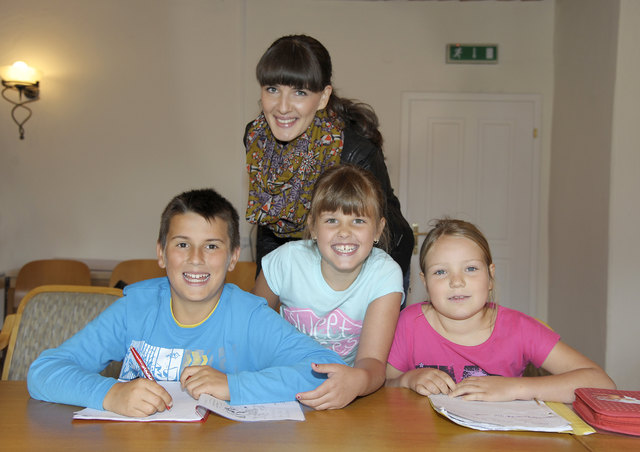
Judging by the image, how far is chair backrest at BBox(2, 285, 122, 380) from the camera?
1.70 metres

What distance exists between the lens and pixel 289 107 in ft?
6.08

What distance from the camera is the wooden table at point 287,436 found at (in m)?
0.98

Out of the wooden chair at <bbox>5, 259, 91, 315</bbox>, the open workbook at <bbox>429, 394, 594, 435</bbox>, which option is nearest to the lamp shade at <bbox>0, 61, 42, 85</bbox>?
the wooden chair at <bbox>5, 259, 91, 315</bbox>

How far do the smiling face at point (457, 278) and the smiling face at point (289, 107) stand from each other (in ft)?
2.03

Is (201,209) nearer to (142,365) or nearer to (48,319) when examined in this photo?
(142,365)

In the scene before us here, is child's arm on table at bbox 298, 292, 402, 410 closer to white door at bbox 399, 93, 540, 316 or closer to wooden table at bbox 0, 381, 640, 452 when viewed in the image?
wooden table at bbox 0, 381, 640, 452

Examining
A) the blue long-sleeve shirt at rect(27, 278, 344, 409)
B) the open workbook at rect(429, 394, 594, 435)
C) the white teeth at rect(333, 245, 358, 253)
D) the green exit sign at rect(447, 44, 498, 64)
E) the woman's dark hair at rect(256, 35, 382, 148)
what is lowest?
the open workbook at rect(429, 394, 594, 435)

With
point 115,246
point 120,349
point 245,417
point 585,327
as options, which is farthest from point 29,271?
point 585,327

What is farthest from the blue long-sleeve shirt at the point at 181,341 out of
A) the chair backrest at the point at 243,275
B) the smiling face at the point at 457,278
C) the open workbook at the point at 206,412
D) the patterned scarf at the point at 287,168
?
the chair backrest at the point at 243,275

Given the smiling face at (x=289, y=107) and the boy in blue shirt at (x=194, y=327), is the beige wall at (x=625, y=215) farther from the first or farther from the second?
the boy in blue shirt at (x=194, y=327)

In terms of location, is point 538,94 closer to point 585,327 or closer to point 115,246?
point 585,327

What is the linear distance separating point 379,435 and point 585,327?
3.13 m

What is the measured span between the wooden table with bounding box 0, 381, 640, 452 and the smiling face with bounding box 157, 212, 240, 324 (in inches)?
15.8

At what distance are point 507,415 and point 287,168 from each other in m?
1.14
